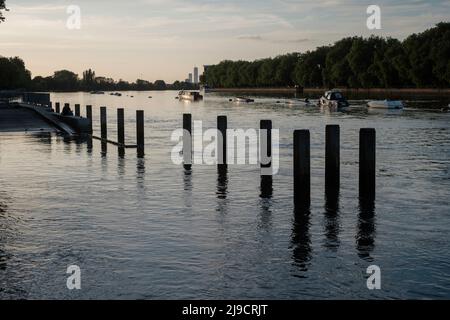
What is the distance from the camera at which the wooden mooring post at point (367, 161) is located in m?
17.2

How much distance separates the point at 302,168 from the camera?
17547mm

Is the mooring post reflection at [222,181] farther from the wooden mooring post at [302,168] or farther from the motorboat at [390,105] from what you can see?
the motorboat at [390,105]

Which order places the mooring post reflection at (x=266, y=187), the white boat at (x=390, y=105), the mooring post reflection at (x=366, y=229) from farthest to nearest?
the white boat at (x=390, y=105), the mooring post reflection at (x=266, y=187), the mooring post reflection at (x=366, y=229)

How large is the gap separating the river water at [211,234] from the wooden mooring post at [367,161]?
1.98 ft

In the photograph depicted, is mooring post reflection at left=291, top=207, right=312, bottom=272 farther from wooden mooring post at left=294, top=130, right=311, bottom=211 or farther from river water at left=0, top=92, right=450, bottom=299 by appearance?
wooden mooring post at left=294, top=130, right=311, bottom=211

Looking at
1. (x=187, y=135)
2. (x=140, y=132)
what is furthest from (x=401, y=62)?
(x=187, y=135)

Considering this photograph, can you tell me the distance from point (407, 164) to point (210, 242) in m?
17.0

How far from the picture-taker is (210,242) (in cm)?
1423

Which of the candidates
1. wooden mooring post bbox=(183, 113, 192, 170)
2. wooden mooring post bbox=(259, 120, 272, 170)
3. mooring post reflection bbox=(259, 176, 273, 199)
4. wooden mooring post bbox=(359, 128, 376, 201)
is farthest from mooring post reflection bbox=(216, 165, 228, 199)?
wooden mooring post bbox=(359, 128, 376, 201)

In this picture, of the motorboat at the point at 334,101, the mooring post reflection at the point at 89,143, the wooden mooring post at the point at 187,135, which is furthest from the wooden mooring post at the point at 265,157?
the motorboat at the point at 334,101

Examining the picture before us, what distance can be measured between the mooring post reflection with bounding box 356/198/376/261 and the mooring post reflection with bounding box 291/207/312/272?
3.55 ft

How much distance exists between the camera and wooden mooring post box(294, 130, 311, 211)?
672 inches

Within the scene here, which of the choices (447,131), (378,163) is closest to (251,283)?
(378,163)

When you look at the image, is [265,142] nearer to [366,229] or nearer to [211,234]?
[366,229]
